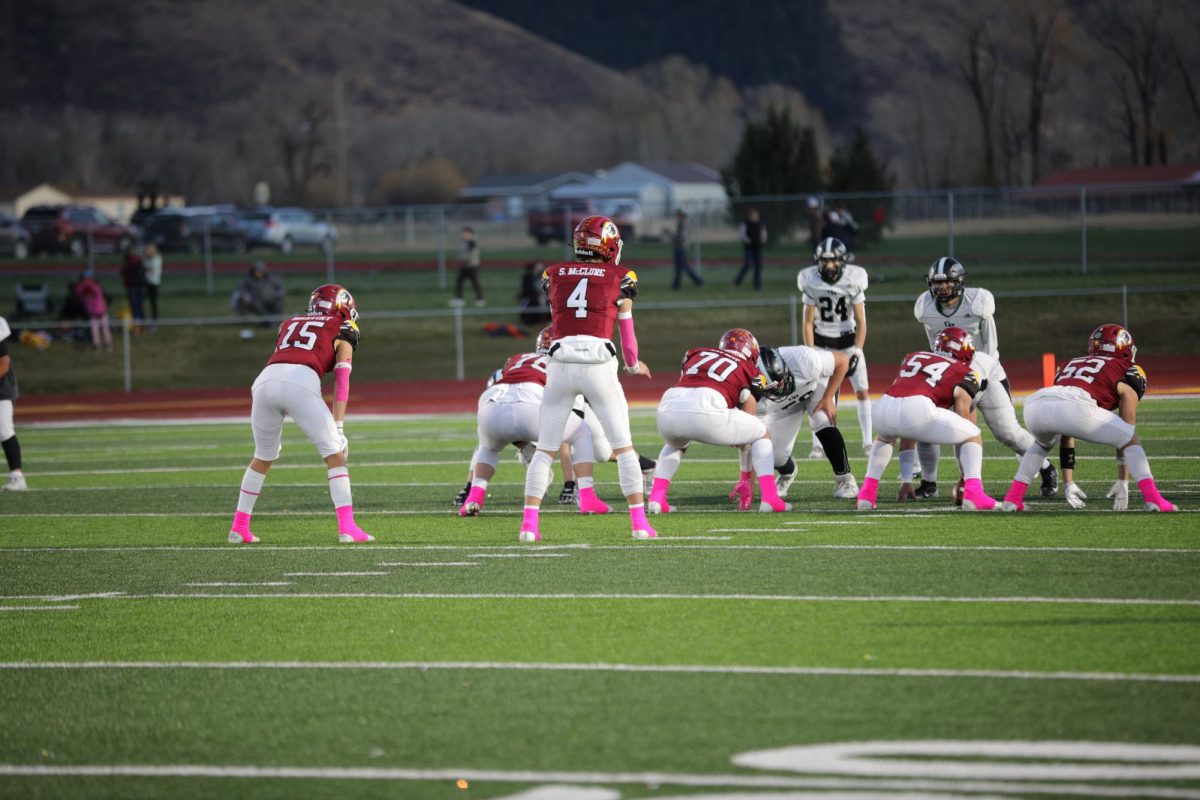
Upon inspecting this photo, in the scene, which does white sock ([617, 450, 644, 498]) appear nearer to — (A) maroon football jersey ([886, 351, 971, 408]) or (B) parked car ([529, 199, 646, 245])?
(A) maroon football jersey ([886, 351, 971, 408])

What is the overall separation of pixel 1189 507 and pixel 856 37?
459 ft

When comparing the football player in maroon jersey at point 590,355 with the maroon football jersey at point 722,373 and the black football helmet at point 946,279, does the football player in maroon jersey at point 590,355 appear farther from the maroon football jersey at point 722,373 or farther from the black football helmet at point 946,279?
the black football helmet at point 946,279

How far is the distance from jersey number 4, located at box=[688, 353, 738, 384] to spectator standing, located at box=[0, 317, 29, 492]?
634 cm

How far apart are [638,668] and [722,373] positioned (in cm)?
436

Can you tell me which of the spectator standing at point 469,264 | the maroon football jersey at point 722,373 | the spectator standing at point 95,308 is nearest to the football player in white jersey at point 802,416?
the maroon football jersey at point 722,373

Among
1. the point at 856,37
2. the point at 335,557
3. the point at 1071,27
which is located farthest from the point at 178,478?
the point at 856,37

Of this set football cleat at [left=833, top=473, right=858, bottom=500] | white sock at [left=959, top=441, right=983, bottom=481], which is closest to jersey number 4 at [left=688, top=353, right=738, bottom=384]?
football cleat at [left=833, top=473, right=858, bottom=500]

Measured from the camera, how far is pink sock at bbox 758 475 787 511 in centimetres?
1048

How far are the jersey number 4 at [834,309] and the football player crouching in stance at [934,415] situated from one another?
9.15 ft

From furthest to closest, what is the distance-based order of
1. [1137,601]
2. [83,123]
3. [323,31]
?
[323,31], [83,123], [1137,601]

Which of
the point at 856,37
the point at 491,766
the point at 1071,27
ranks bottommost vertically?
the point at 491,766

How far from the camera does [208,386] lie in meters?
27.5

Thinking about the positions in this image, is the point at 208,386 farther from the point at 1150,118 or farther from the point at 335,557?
the point at 1150,118

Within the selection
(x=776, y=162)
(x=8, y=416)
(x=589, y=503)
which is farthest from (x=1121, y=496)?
(x=776, y=162)
